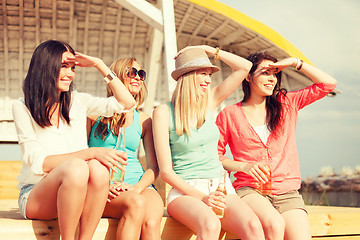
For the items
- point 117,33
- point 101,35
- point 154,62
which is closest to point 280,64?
point 154,62

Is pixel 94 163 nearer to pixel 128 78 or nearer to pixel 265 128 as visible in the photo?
pixel 128 78

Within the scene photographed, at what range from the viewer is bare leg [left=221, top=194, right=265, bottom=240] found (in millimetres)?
2764

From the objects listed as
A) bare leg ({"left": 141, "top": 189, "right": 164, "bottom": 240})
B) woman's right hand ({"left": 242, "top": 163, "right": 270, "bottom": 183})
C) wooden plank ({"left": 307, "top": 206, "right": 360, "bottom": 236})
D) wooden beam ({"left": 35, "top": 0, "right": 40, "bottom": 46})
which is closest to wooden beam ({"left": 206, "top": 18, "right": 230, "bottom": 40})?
wooden beam ({"left": 35, "top": 0, "right": 40, "bottom": 46})

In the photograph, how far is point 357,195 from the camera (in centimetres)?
898

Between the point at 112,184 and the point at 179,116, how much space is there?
2.43ft

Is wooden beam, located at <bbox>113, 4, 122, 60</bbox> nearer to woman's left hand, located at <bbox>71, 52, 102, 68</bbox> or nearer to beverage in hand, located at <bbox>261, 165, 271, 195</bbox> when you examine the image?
woman's left hand, located at <bbox>71, 52, 102, 68</bbox>

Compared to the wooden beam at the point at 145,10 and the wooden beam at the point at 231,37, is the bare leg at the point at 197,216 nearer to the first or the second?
the wooden beam at the point at 145,10

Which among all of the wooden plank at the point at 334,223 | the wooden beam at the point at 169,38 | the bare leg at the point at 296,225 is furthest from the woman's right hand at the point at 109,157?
the wooden beam at the point at 169,38

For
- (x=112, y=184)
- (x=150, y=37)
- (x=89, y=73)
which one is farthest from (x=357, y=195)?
(x=112, y=184)

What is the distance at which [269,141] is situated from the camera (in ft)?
11.5

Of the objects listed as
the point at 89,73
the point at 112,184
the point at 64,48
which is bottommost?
the point at 89,73

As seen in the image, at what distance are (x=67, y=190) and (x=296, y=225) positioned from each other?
167 cm

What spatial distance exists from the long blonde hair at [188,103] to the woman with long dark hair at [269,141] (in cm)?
40

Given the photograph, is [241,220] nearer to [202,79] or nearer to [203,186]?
[203,186]
